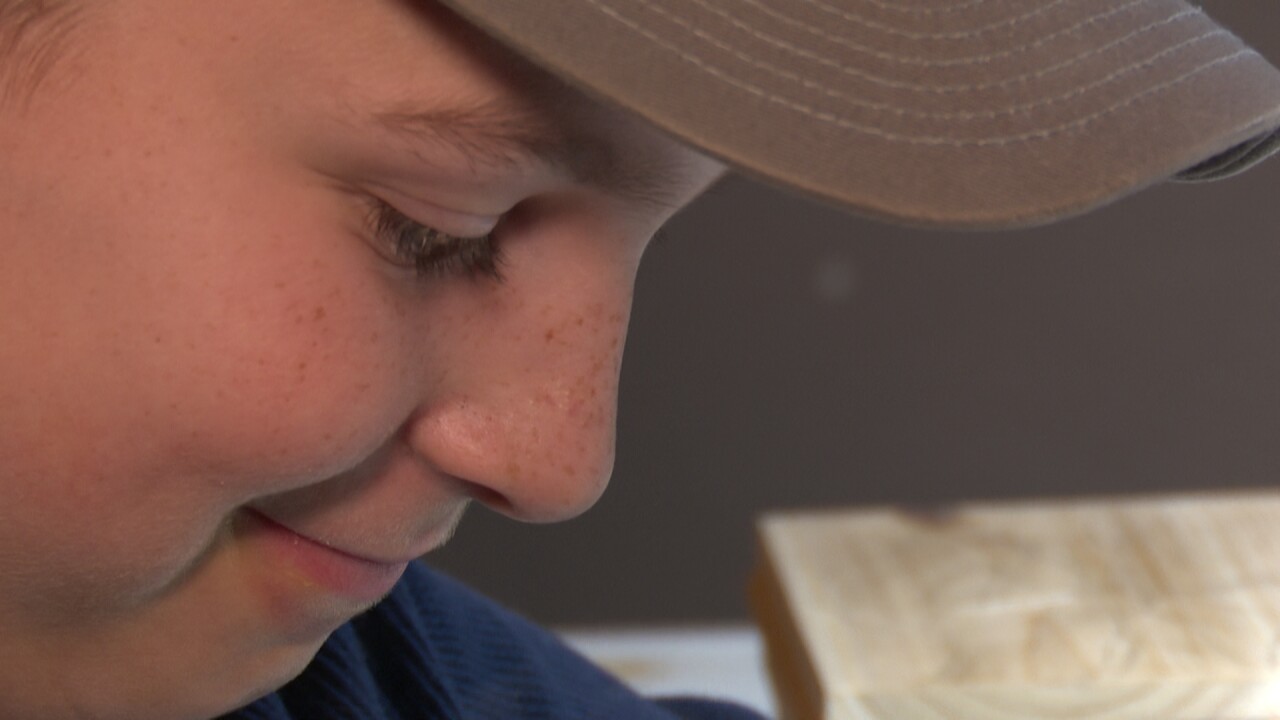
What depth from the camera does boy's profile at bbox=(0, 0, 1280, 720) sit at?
405 mm

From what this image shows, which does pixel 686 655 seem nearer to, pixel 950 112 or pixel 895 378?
pixel 895 378

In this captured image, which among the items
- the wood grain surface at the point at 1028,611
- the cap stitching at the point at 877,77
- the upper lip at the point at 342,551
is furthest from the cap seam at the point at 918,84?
the wood grain surface at the point at 1028,611

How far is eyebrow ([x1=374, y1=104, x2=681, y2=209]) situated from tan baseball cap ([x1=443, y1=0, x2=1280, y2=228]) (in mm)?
48

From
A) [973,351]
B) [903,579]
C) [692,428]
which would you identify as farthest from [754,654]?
[903,579]

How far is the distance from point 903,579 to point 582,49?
544 mm

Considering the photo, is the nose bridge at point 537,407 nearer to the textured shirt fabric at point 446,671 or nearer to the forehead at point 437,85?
the forehead at point 437,85

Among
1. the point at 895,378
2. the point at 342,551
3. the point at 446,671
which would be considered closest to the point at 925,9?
the point at 342,551

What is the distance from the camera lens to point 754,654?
63.5 inches

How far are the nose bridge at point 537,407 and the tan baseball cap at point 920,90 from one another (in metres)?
0.12

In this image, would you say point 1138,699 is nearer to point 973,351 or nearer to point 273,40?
point 273,40

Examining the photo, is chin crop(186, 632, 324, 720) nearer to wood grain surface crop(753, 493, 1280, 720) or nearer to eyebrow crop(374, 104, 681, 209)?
eyebrow crop(374, 104, 681, 209)

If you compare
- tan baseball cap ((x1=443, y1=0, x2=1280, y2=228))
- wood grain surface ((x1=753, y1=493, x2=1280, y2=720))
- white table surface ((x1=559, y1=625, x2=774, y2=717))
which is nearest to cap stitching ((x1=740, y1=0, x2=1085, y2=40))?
tan baseball cap ((x1=443, y1=0, x2=1280, y2=228))

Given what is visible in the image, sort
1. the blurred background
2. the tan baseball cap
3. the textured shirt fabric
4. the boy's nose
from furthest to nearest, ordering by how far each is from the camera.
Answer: the blurred background < the textured shirt fabric < the boy's nose < the tan baseball cap

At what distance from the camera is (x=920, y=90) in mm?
418
